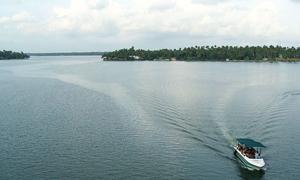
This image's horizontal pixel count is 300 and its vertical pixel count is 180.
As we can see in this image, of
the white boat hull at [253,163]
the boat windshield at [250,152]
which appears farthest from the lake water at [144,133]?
the boat windshield at [250,152]

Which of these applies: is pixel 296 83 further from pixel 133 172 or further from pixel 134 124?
pixel 133 172

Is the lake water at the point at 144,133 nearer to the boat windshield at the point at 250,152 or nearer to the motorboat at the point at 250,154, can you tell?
the motorboat at the point at 250,154

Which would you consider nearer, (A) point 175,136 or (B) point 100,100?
(A) point 175,136

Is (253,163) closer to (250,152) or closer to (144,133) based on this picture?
(250,152)

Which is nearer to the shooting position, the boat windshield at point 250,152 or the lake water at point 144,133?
the lake water at point 144,133

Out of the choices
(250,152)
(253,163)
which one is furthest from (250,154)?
(253,163)

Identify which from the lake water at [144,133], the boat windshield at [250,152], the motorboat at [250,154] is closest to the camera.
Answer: the lake water at [144,133]

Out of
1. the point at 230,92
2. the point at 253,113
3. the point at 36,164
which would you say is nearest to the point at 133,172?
the point at 36,164
